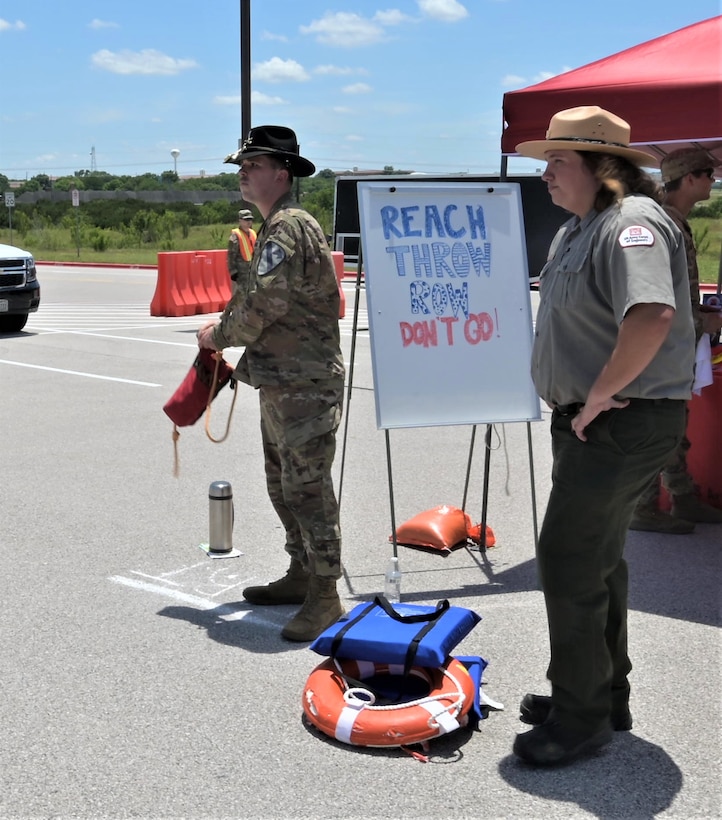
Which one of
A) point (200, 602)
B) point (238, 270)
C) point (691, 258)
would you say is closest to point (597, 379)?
point (238, 270)

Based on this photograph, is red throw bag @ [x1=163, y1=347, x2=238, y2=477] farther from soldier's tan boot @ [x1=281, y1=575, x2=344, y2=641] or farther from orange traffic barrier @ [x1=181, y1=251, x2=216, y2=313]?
orange traffic barrier @ [x1=181, y1=251, x2=216, y2=313]

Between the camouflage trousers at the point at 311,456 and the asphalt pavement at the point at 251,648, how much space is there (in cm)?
45

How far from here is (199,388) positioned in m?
5.02

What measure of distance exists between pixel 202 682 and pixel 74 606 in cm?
110

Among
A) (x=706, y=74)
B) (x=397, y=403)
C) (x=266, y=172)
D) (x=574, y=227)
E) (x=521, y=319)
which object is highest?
(x=706, y=74)

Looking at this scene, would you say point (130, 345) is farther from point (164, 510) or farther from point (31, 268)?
point (164, 510)

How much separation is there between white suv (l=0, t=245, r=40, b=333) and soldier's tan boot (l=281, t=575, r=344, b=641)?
1191 centimetres

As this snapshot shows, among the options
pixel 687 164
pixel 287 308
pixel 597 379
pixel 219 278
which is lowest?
pixel 597 379

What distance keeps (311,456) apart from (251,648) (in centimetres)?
87

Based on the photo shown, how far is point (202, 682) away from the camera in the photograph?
13.6 ft

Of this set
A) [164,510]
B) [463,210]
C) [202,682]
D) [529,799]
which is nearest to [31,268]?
[164,510]

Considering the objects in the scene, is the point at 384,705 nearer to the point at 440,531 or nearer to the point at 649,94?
the point at 440,531

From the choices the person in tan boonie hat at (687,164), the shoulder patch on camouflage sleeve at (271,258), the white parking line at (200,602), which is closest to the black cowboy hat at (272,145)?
the shoulder patch on camouflage sleeve at (271,258)

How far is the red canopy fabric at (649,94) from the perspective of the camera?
217 inches
